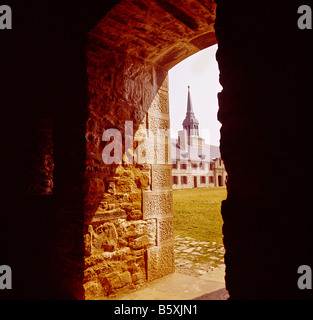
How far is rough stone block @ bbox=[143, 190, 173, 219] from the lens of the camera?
10.5 ft

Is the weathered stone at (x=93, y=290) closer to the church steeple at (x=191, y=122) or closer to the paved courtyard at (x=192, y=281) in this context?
the paved courtyard at (x=192, y=281)

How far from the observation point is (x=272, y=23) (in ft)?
4.70

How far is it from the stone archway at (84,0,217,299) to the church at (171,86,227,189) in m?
29.6

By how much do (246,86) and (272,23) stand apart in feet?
1.23

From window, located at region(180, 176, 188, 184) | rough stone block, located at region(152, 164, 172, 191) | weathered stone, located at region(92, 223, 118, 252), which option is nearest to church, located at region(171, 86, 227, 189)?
window, located at region(180, 176, 188, 184)

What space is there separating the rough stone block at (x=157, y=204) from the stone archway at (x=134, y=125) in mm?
13

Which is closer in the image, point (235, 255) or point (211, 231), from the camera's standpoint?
point (235, 255)

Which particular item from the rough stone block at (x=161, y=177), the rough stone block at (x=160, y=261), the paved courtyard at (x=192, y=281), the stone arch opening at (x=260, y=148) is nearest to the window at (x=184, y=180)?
the paved courtyard at (x=192, y=281)

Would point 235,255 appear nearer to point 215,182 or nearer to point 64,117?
point 64,117

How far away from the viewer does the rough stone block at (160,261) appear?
3.14m

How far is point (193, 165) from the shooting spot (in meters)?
37.4

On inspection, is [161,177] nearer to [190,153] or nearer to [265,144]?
[265,144]

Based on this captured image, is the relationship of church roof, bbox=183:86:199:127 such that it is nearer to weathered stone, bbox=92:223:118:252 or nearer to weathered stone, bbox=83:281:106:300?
weathered stone, bbox=92:223:118:252
